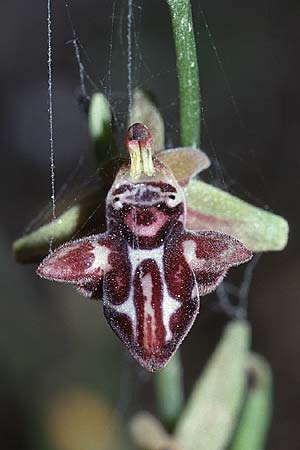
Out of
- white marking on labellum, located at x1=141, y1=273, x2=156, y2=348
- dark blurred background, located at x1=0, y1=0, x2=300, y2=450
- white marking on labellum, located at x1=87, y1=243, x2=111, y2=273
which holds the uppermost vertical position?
white marking on labellum, located at x1=87, y1=243, x2=111, y2=273

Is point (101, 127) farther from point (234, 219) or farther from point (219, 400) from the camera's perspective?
point (219, 400)

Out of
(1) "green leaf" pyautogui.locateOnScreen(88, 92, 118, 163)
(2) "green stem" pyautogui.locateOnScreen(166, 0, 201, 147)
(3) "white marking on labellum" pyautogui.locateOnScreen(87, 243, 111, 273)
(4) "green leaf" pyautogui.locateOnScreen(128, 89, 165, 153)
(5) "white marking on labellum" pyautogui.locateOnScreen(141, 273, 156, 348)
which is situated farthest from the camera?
(4) "green leaf" pyautogui.locateOnScreen(128, 89, 165, 153)

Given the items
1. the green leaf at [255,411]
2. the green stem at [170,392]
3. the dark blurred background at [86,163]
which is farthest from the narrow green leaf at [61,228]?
the dark blurred background at [86,163]

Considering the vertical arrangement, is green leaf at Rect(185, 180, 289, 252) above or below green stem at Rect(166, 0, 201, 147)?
below

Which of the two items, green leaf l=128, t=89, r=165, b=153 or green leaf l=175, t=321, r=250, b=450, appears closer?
green leaf l=128, t=89, r=165, b=153

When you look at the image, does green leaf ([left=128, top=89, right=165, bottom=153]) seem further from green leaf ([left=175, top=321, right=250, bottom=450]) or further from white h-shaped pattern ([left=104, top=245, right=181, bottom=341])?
green leaf ([left=175, top=321, right=250, bottom=450])

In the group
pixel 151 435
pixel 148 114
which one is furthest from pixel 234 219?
pixel 151 435

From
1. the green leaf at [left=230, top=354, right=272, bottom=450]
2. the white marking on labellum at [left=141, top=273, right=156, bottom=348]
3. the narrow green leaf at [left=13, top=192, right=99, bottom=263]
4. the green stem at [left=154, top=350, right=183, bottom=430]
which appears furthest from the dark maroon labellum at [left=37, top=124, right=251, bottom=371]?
the green leaf at [left=230, top=354, right=272, bottom=450]
